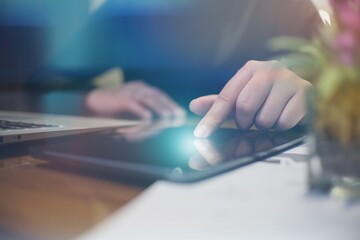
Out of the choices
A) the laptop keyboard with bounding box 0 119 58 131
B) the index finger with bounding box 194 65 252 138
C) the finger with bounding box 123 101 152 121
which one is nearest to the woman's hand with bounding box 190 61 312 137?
the index finger with bounding box 194 65 252 138

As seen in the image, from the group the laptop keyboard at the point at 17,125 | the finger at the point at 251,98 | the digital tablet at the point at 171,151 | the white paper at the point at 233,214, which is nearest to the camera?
the white paper at the point at 233,214

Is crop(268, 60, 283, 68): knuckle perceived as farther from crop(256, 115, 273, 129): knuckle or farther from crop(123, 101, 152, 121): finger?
crop(123, 101, 152, 121): finger

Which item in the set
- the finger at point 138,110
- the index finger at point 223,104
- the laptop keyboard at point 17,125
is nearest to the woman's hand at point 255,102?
the index finger at point 223,104

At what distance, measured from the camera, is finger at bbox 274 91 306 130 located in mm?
541

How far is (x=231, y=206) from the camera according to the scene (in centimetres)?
40

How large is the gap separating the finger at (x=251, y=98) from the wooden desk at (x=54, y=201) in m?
0.21

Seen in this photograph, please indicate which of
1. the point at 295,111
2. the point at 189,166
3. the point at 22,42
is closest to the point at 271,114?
the point at 295,111

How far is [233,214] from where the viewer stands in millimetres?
379

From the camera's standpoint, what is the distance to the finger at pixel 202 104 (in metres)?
0.60

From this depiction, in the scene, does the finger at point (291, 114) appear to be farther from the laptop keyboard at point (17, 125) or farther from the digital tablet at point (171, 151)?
the laptop keyboard at point (17, 125)

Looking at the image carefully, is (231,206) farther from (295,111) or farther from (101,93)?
(101,93)

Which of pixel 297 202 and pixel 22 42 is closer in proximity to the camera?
pixel 297 202

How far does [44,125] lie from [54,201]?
324 mm

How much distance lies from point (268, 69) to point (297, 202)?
225mm
